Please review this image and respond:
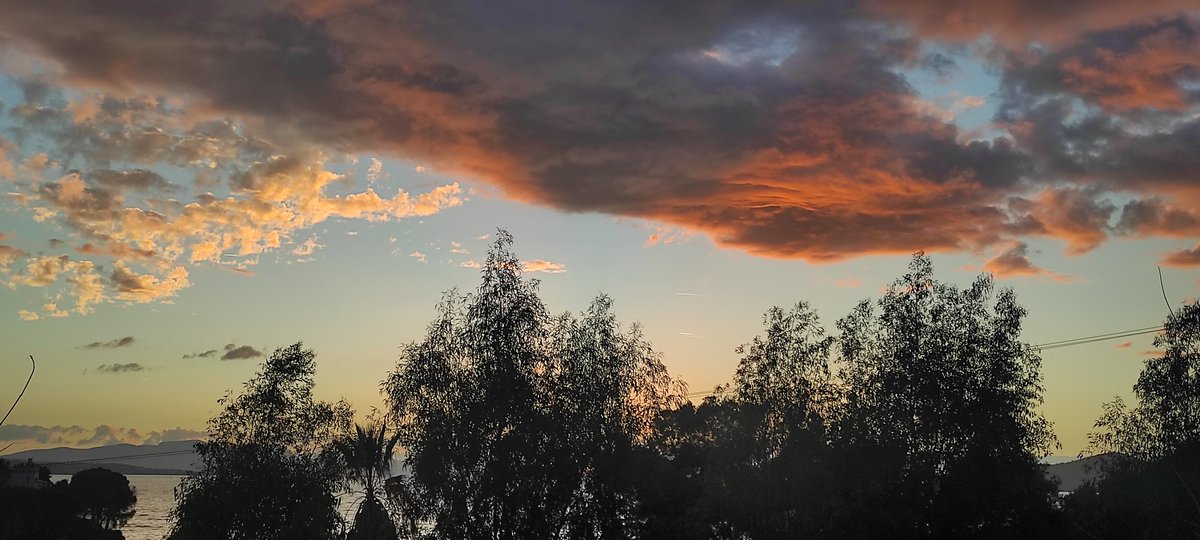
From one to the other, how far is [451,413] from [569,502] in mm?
6043

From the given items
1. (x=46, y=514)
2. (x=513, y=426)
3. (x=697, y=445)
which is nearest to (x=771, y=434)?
(x=697, y=445)

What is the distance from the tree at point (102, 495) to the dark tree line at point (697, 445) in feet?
214

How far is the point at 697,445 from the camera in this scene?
51.0 metres

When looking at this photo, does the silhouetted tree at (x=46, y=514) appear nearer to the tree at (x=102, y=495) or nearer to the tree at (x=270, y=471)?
the tree at (x=102, y=495)

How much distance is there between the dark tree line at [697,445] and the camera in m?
36.3

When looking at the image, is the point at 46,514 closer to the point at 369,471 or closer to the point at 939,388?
the point at 369,471

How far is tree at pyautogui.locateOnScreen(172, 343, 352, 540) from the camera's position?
4844 centimetres

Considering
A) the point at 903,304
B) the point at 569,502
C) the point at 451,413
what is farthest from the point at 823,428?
the point at 451,413

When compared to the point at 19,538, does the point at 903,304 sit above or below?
above

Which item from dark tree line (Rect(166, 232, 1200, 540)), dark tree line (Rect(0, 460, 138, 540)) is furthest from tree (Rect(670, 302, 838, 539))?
dark tree line (Rect(0, 460, 138, 540))

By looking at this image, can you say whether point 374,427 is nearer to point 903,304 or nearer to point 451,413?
point 451,413

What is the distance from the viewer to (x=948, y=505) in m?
38.5

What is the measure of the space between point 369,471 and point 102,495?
69.9 metres

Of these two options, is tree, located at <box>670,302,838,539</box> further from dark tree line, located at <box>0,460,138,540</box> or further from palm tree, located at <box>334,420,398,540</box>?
dark tree line, located at <box>0,460,138,540</box>
